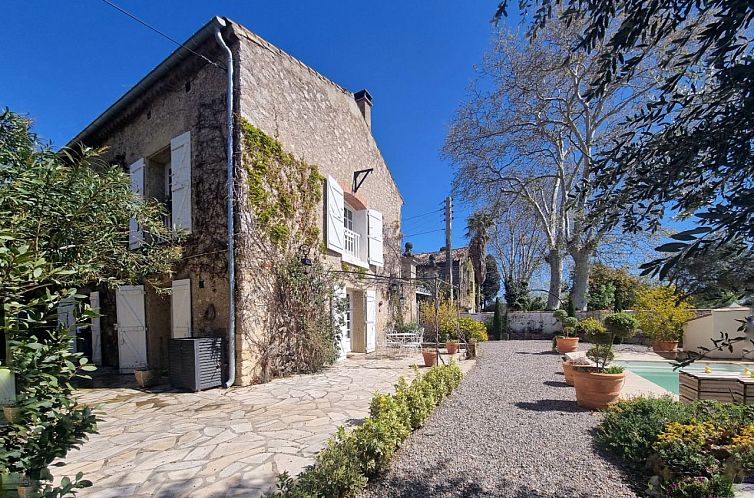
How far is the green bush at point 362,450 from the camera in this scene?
256 centimetres

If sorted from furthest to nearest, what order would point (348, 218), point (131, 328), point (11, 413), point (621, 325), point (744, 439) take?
point (348, 218), point (131, 328), point (621, 325), point (744, 439), point (11, 413)

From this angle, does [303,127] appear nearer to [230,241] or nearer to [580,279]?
[230,241]

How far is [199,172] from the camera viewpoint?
716 centimetres

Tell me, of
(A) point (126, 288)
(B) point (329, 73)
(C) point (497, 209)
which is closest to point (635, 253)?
(C) point (497, 209)

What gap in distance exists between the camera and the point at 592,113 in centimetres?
1484

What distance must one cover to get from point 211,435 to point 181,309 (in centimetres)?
368

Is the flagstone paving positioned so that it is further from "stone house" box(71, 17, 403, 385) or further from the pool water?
the pool water

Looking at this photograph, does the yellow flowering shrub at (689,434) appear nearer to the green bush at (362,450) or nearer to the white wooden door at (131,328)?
the green bush at (362,450)

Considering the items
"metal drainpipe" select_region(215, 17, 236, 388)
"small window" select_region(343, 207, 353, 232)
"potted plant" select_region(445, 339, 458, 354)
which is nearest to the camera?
"metal drainpipe" select_region(215, 17, 236, 388)

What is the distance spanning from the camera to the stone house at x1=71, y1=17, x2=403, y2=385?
266 inches

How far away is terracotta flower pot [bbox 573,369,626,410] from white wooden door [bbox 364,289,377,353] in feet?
20.2

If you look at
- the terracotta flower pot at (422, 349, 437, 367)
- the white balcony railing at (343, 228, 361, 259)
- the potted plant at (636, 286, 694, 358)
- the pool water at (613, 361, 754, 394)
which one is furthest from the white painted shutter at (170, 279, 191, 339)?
the potted plant at (636, 286, 694, 358)

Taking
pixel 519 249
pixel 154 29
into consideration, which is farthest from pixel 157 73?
pixel 519 249

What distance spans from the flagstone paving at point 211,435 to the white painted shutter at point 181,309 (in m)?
1.07
